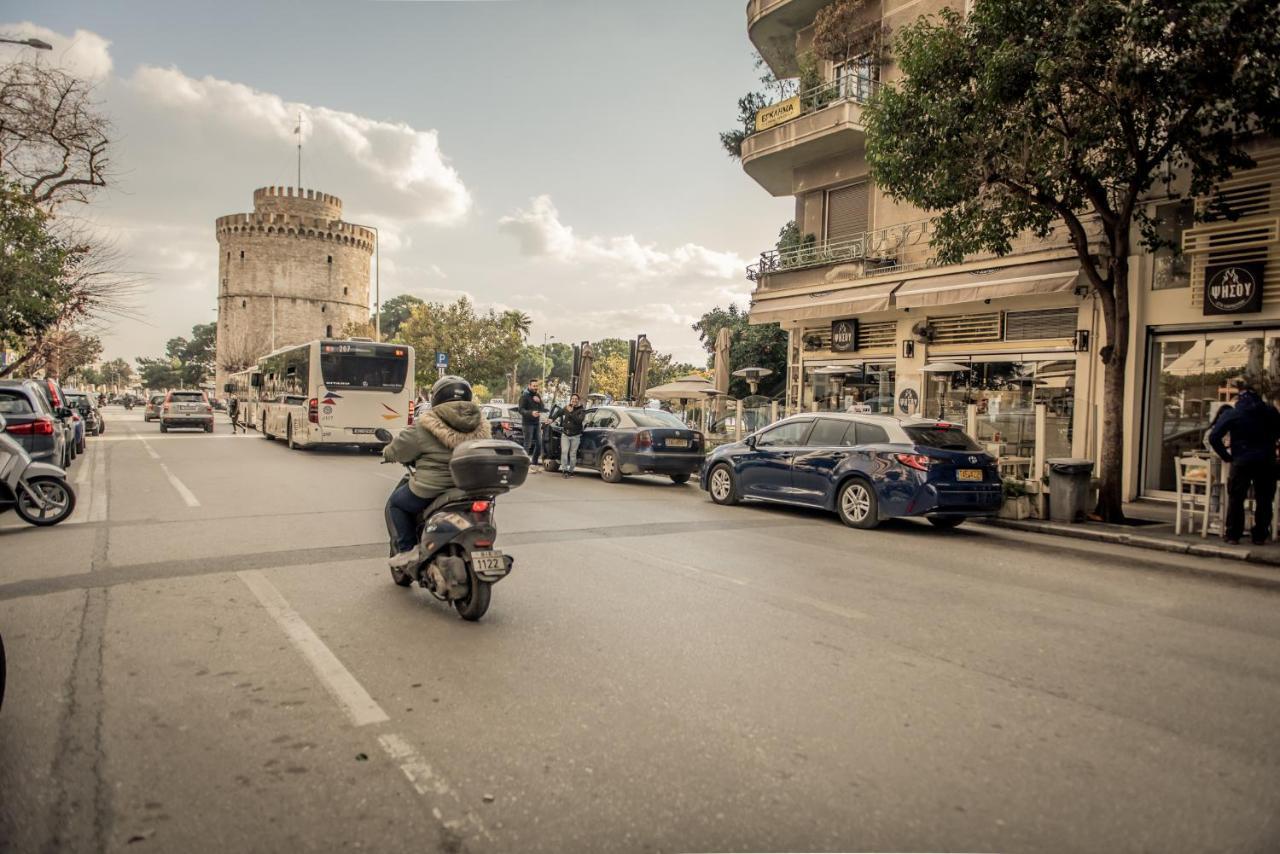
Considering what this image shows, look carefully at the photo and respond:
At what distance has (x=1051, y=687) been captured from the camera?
4438mm

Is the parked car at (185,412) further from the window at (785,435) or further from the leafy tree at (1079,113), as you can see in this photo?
the leafy tree at (1079,113)

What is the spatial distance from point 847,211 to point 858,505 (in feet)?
41.0

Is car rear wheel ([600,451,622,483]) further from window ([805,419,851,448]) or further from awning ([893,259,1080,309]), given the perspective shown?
awning ([893,259,1080,309])

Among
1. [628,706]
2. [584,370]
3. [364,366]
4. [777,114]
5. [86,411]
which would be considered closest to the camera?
[628,706]

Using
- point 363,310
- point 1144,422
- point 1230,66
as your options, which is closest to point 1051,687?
point 1230,66

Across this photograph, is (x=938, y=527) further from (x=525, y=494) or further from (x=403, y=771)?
(x=403, y=771)

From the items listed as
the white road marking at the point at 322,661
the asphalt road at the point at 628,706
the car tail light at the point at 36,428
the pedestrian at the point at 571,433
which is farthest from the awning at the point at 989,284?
the car tail light at the point at 36,428

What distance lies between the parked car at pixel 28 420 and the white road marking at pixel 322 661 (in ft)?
26.1

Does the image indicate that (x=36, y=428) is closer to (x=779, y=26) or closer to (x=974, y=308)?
(x=974, y=308)

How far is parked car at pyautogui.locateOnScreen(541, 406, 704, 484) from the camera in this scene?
15.5 metres

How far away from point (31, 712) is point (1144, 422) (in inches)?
618

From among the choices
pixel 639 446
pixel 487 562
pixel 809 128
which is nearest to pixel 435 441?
pixel 487 562

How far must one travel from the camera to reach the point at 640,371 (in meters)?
23.6

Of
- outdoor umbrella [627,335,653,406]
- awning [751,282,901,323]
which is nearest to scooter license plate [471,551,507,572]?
awning [751,282,901,323]
